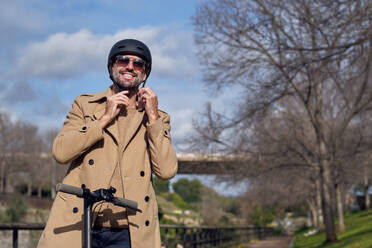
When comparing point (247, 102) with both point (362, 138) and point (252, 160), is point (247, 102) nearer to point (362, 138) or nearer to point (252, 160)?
point (252, 160)

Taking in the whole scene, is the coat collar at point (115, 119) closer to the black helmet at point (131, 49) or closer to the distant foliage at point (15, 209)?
the black helmet at point (131, 49)

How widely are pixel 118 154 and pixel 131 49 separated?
693 millimetres

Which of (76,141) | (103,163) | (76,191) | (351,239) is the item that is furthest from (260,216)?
(76,191)

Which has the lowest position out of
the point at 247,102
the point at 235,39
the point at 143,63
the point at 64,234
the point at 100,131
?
the point at 64,234

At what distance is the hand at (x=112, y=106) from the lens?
2871mm

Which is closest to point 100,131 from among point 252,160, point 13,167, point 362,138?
point 252,160

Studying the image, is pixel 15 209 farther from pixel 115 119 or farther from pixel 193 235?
pixel 115 119

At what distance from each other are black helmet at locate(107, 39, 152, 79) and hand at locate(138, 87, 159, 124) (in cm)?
24

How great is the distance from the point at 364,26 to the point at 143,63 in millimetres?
8097

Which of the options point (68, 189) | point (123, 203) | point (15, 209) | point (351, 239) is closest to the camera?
point (68, 189)

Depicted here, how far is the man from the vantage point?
2717mm

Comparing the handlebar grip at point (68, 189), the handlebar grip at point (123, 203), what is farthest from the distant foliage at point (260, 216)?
the handlebar grip at point (68, 189)

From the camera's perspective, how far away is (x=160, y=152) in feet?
9.56

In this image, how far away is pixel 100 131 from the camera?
2.81m
